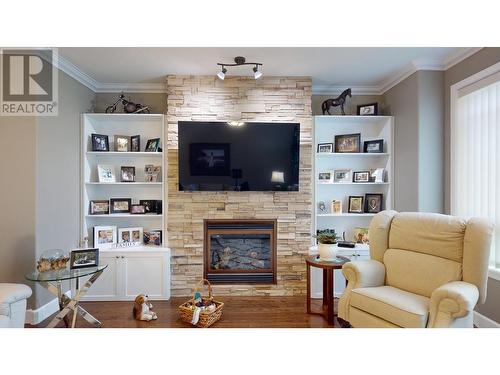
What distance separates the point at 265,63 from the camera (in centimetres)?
298

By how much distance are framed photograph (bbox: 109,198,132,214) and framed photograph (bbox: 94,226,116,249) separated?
0.22m

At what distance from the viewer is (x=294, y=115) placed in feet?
10.9

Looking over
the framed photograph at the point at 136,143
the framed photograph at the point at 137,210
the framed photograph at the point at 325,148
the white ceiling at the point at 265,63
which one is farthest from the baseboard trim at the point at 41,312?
the framed photograph at the point at 325,148

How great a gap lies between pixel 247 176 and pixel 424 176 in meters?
1.95

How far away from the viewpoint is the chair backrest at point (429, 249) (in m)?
1.93

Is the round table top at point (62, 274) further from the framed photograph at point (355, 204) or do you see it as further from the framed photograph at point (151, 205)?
the framed photograph at point (355, 204)

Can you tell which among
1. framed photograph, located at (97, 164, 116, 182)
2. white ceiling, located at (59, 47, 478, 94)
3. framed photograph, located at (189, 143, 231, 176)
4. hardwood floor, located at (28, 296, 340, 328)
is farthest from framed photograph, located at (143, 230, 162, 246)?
white ceiling, located at (59, 47, 478, 94)

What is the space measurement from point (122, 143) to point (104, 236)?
1.19 metres

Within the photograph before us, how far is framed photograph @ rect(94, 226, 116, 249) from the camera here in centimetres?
331

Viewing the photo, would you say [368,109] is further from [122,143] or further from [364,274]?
[122,143]

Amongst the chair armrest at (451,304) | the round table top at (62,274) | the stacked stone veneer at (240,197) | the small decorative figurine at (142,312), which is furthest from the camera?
the stacked stone veneer at (240,197)

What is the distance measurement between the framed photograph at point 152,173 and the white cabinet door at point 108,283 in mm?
1009

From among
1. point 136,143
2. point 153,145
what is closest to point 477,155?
point 153,145
